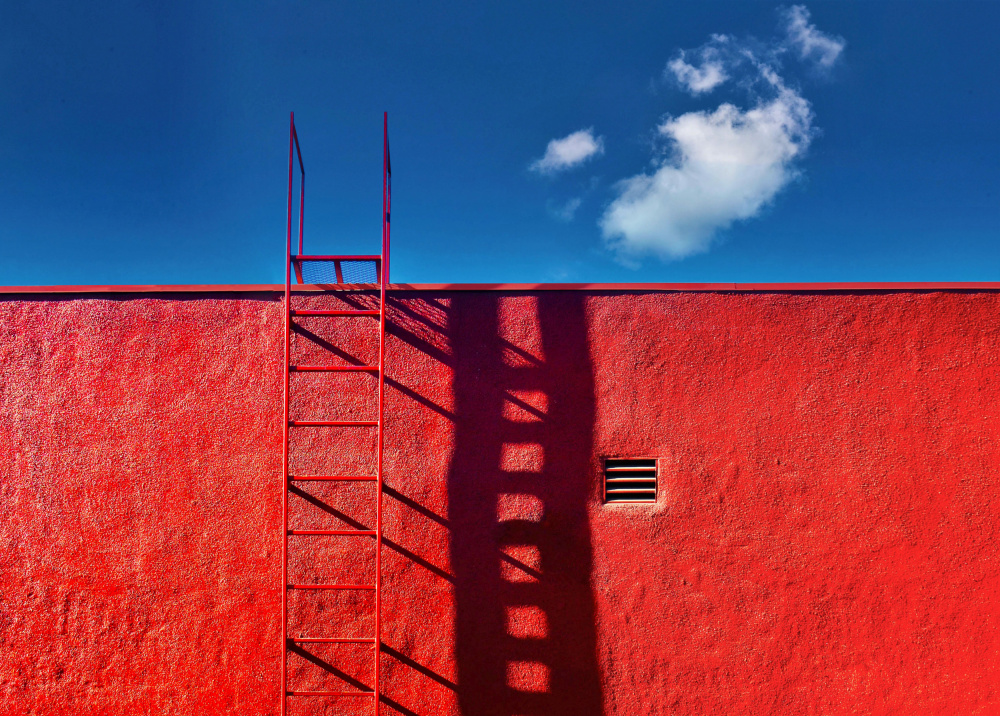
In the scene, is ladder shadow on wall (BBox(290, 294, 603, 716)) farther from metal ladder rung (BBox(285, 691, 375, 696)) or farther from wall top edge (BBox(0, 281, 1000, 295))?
wall top edge (BBox(0, 281, 1000, 295))

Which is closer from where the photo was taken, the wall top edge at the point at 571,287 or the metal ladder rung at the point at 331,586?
the metal ladder rung at the point at 331,586

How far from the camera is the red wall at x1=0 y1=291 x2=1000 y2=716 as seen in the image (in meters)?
3.72

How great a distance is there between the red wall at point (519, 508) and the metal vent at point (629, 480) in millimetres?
78

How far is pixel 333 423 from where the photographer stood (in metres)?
3.69

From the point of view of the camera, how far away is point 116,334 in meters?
3.91

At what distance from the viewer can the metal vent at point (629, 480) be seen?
3.84m

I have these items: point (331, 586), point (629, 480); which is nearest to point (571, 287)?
point (629, 480)

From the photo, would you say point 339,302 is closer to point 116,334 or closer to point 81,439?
point 116,334

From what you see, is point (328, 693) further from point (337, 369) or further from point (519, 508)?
point (337, 369)

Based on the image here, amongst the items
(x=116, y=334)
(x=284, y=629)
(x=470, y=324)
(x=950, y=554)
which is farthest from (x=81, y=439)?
(x=950, y=554)

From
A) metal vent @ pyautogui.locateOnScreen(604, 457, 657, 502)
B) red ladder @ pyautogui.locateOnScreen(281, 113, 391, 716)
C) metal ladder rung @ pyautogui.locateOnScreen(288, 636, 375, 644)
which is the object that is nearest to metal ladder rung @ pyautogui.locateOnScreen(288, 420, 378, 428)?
red ladder @ pyautogui.locateOnScreen(281, 113, 391, 716)

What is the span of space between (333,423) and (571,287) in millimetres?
2017

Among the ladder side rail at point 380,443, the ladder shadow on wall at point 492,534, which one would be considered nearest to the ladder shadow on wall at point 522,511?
the ladder shadow on wall at point 492,534

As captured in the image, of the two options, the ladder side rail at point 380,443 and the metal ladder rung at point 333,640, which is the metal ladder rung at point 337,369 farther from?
the metal ladder rung at point 333,640
